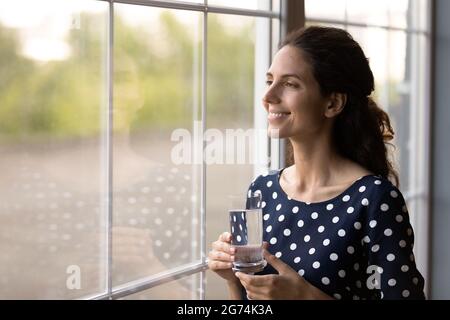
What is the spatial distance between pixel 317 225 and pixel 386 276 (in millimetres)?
202

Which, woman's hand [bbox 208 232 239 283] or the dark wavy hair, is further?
the dark wavy hair

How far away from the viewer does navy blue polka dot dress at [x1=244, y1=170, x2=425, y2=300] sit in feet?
4.26

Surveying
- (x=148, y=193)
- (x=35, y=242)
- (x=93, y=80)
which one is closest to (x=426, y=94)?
(x=148, y=193)

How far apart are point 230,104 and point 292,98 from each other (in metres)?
0.83

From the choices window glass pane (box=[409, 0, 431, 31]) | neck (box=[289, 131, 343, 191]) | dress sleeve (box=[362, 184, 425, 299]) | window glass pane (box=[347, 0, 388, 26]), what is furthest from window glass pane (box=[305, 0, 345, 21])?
dress sleeve (box=[362, 184, 425, 299])

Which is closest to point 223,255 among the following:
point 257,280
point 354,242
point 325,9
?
point 257,280

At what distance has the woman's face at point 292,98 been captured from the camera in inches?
56.8

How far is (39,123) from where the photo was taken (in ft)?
5.37

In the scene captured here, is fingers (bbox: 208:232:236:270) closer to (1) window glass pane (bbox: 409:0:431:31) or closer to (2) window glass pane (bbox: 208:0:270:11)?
(2) window glass pane (bbox: 208:0:270:11)

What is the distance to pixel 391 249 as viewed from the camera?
129 cm

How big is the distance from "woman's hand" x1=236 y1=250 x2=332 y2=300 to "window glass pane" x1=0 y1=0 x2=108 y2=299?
61 cm

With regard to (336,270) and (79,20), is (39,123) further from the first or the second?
(336,270)

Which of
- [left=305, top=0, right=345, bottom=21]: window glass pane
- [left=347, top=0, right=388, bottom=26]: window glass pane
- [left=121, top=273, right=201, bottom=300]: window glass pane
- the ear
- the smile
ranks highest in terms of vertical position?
[left=347, top=0, right=388, bottom=26]: window glass pane

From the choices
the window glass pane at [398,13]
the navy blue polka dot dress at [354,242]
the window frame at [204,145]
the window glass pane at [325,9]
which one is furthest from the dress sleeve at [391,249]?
the window glass pane at [398,13]
